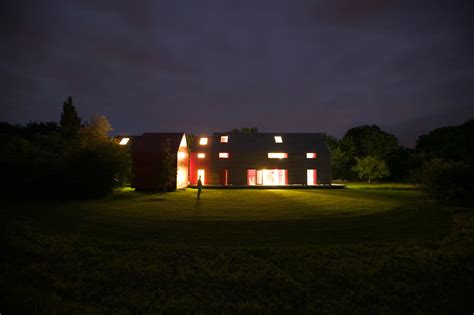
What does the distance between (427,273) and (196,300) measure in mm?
4569

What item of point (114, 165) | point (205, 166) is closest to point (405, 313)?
point (114, 165)

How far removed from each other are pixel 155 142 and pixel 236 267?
23.6 meters

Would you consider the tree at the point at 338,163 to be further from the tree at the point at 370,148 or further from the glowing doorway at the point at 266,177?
the glowing doorway at the point at 266,177

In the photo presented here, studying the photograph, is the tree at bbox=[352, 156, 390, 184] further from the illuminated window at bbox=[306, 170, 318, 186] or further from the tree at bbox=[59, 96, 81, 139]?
the tree at bbox=[59, 96, 81, 139]

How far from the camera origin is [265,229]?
8242mm

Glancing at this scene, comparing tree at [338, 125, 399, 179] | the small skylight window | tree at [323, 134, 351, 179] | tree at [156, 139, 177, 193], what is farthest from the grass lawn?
tree at [338, 125, 399, 179]

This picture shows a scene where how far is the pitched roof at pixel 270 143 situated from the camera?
3269 centimetres

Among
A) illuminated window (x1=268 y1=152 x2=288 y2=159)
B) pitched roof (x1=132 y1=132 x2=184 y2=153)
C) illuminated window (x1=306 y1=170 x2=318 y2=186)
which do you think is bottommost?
illuminated window (x1=306 y1=170 x2=318 y2=186)

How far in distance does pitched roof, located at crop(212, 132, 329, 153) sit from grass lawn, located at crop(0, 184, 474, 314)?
24032 mm

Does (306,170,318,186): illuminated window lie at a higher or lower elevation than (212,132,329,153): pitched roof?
lower

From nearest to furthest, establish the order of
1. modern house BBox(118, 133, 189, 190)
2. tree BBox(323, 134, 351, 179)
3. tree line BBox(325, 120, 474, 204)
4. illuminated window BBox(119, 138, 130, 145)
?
modern house BBox(118, 133, 189, 190) < illuminated window BBox(119, 138, 130, 145) < tree line BBox(325, 120, 474, 204) < tree BBox(323, 134, 351, 179)

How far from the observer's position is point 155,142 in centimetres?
2636

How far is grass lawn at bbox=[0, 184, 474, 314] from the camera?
370 centimetres

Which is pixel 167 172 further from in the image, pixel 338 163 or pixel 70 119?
pixel 70 119
